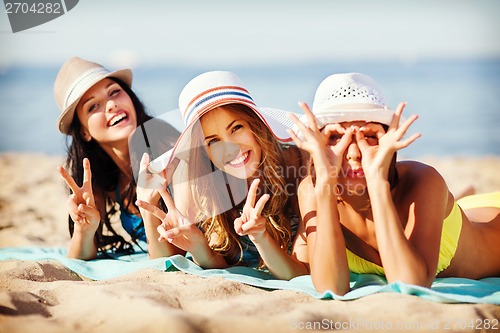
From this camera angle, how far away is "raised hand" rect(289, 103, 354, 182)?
2375mm

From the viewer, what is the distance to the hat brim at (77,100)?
3910mm

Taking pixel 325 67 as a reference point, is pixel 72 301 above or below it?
above

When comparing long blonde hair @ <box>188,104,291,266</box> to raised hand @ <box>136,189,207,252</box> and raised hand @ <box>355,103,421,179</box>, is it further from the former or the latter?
raised hand @ <box>355,103,421,179</box>

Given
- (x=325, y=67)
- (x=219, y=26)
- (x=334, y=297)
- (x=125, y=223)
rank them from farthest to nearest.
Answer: (x=219, y=26), (x=325, y=67), (x=125, y=223), (x=334, y=297)

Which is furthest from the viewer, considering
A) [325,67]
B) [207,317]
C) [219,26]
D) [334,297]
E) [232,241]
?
[219,26]

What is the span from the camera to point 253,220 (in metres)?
2.56

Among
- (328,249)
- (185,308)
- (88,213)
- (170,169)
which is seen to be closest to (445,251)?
(328,249)

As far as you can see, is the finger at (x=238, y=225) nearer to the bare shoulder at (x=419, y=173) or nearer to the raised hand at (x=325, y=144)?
the raised hand at (x=325, y=144)

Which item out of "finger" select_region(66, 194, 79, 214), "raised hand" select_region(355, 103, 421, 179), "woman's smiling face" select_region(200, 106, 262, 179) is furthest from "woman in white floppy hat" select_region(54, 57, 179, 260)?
"raised hand" select_region(355, 103, 421, 179)

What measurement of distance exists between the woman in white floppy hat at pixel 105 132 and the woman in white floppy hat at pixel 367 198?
1572mm

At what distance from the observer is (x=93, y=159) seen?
164 inches

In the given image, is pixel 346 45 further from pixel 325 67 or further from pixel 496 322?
pixel 496 322

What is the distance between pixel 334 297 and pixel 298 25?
21412 mm

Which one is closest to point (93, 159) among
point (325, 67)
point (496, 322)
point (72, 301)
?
point (72, 301)
